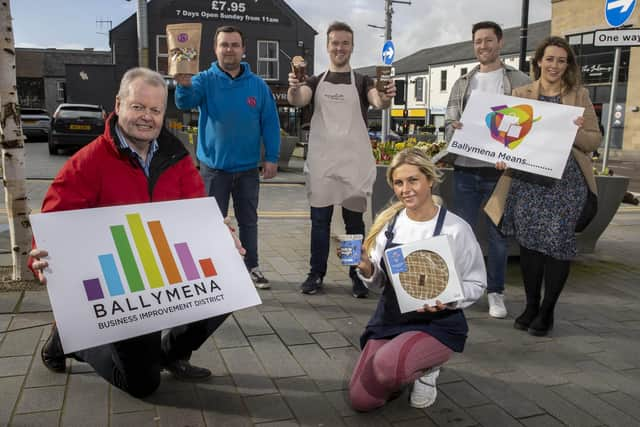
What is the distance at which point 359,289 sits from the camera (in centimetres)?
448

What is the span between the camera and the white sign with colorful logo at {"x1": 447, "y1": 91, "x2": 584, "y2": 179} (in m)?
3.71

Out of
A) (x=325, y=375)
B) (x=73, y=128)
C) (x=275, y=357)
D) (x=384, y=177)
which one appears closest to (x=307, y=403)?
(x=325, y=375)

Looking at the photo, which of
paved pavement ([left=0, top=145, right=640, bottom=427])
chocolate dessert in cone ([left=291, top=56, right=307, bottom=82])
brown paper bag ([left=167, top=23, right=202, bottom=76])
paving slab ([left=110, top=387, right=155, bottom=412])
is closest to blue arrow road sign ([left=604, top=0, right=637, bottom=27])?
paved pavement ([left=0, top=145, right=640, bottom=427])

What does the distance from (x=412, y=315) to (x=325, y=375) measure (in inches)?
24.1

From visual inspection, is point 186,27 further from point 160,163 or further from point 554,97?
point 554,97

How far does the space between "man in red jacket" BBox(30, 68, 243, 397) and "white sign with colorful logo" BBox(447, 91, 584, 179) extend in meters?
2.13

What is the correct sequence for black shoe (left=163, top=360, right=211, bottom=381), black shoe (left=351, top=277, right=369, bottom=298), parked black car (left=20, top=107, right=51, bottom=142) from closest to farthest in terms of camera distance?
black shoe (left=163, top=360, right=211, bottom=381) → black shoe (left=351, top=277, right=369, bottom=298) → parked black car (left=20, top=107, right=51, bottom=142)

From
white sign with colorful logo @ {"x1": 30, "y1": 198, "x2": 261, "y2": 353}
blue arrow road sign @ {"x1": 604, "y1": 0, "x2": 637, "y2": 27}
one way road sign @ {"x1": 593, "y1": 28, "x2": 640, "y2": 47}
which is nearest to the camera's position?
white sign with colorful logo @ {"x1": 30, "y1": 198, "x2": 261, "y2": 353}

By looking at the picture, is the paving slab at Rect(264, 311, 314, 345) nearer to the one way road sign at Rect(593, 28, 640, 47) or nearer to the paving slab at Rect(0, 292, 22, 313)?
the paving slab at Rect(0, 292, 22, 313)

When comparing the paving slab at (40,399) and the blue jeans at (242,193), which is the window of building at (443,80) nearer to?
the blue jeans at (242,193)

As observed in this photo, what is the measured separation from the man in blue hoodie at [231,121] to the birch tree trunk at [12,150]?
1.28 metres

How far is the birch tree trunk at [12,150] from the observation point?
14.1 feet

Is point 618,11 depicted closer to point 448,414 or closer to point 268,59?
point 448,414

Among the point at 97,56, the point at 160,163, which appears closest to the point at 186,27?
the point at 160,163
